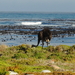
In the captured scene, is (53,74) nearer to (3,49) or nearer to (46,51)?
(46,51)

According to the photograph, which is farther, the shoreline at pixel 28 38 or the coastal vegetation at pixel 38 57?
the shoreline at pixel 28 38

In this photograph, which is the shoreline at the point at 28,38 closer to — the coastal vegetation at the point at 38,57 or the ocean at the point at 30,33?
the ocean at the point at 30,33

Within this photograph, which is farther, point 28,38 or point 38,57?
point 28,38

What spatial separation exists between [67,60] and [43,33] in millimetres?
2869

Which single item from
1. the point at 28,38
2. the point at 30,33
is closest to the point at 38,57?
the point at 28,38

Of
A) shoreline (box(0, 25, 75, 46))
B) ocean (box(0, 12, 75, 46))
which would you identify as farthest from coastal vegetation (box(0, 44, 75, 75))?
shoreline (box(0, 25, 75, 46))

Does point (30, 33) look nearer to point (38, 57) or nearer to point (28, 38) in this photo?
point (28, 38)

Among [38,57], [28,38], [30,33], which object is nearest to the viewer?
[38,57]

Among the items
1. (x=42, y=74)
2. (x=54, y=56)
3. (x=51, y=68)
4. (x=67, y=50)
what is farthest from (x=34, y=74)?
(x=67, y=50)

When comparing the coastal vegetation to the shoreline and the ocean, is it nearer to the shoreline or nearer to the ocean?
the ocean

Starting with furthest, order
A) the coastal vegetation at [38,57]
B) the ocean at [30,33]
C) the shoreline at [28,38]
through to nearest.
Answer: the ocean at [30,33], the shoreline at [28,38], the coastal vegetation at [38,57]

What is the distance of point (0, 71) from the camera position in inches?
353

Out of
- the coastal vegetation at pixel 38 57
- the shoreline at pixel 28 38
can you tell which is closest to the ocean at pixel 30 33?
the shoreline at pixel 28 38

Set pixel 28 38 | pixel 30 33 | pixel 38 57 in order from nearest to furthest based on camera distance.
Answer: pixel 38 57
pixel 28 38
pixel 30 33
